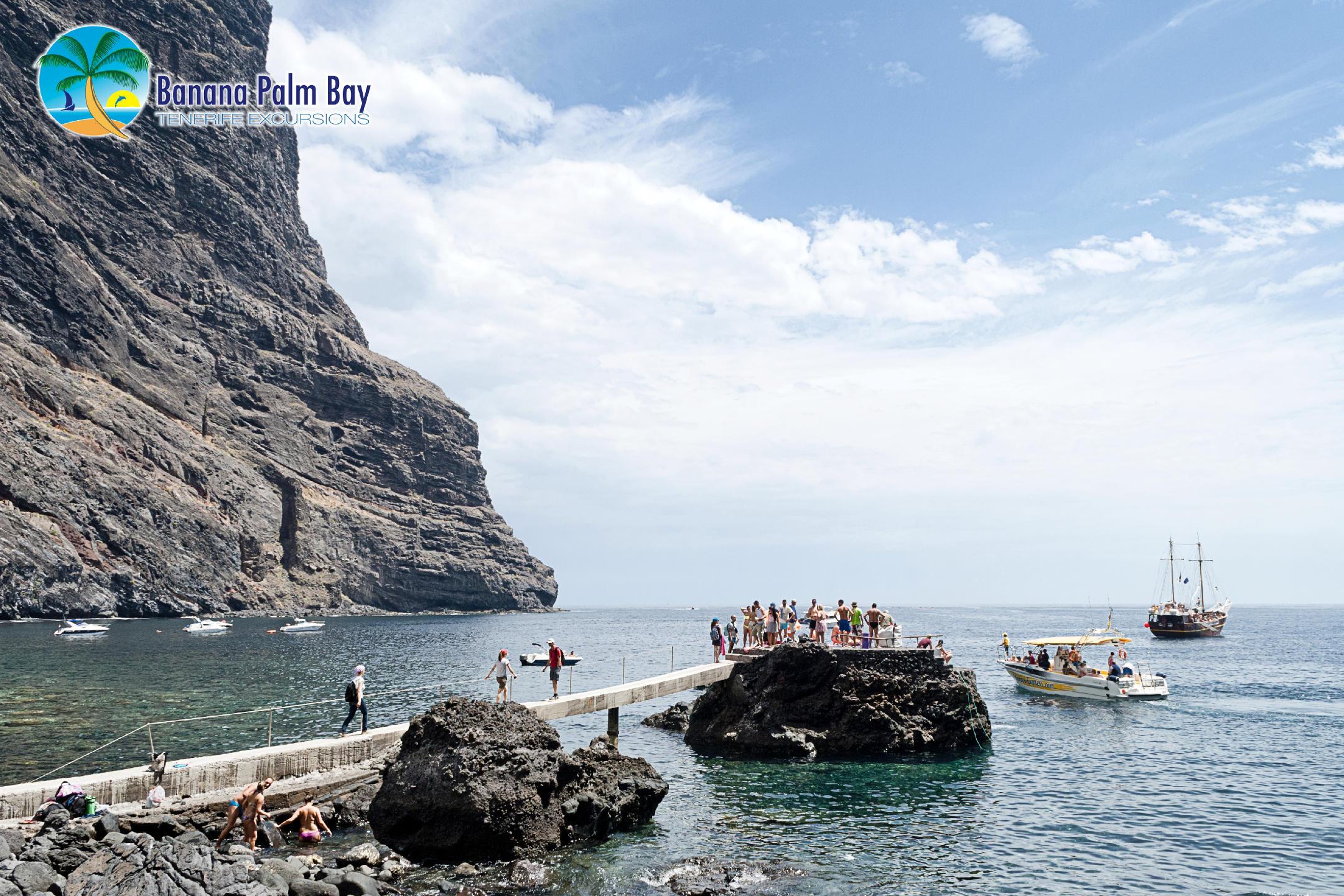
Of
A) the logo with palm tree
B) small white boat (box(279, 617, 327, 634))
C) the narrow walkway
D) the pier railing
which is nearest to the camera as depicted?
the pier railing

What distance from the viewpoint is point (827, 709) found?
92.5 feet

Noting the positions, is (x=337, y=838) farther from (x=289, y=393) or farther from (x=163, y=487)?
(x=289, y=393)

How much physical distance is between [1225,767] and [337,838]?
87.9 feet

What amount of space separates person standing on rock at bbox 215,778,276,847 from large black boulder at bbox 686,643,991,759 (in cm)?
1512

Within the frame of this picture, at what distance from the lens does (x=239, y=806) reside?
16672mm

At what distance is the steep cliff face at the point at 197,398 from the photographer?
97.7 meters

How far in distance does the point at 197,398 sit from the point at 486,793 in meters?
132

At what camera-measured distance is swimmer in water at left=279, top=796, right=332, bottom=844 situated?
675 inches

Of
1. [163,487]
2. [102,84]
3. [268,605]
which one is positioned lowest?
[268,605]

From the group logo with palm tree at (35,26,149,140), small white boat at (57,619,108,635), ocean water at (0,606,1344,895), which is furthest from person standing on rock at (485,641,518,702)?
logo with palm tree at (35,26,149,140)

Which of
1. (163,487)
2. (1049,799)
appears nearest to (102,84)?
(163,487)

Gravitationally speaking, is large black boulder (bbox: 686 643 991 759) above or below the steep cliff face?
below

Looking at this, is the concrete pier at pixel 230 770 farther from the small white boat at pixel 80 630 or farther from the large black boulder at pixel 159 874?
the small white boat at pixel 80 630

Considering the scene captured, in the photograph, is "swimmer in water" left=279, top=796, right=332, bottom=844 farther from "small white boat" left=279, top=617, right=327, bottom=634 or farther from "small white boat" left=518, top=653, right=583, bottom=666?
"small white boat" left=279, top=617, right=327, bottom=634
